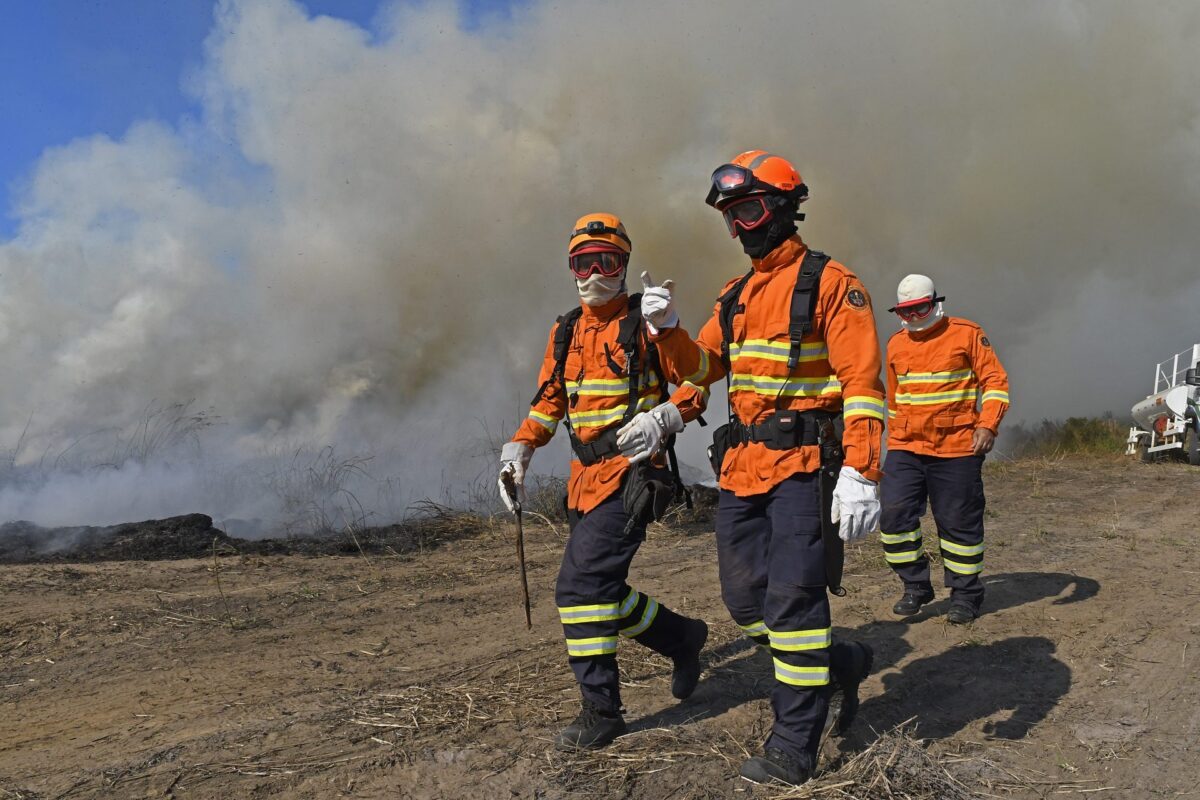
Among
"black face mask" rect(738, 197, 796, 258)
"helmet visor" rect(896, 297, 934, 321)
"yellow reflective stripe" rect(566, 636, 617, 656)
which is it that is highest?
"helmet visor" rect(896, 297, 934, 321)

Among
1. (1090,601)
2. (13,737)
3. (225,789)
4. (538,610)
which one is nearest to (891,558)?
(1090,601)

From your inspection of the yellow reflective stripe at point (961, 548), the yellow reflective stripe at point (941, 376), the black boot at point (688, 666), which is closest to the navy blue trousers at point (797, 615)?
the black boot at point (688, 666)

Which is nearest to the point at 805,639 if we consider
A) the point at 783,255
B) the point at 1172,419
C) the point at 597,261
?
the point at 783,255

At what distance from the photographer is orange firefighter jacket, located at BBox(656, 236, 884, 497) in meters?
3.03

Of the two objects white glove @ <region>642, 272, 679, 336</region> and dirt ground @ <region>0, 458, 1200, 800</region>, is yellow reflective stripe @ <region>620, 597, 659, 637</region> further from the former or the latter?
white glove @ <region>642, 272, 679, 336</region>

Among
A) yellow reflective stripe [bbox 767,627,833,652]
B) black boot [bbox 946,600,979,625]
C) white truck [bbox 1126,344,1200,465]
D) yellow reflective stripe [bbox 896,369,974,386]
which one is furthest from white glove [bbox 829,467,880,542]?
Answer: white truck [bbox 1126,344,1200,465]

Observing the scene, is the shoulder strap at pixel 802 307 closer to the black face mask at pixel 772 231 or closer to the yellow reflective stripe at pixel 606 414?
the black face mask at pixel 772 231

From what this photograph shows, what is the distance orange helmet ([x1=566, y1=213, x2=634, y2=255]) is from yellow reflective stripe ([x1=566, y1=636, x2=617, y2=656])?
1543 millimetres

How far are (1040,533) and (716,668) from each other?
197 inches

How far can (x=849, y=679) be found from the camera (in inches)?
138

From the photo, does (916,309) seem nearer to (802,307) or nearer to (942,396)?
(942,396)

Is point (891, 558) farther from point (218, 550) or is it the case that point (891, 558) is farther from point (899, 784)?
point (218, 550)

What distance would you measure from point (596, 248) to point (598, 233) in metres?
0.06

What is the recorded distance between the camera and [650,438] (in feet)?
11.0
